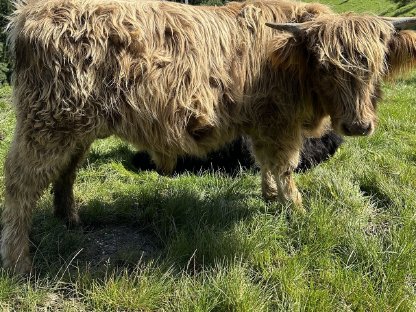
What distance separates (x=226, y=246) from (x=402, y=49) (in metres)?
1.88

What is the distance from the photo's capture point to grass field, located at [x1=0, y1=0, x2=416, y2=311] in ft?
8.76

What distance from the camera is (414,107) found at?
7098 millimetres

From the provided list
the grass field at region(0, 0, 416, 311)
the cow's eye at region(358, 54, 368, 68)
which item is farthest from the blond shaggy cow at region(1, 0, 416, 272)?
the grass field at region(0, 0, 416, 311)

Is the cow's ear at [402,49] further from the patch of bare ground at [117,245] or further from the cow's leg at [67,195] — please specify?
the cow's leg at [67,195]

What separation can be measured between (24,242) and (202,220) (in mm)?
1318

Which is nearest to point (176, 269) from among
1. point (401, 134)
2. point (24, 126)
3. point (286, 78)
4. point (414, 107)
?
point (24, 126)

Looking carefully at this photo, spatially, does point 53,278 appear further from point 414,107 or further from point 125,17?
point 414,107

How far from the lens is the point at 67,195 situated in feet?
12.0

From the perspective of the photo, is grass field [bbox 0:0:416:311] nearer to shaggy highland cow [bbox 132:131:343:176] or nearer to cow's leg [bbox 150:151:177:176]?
shaggy highland cow [bbox 132:131:343:176]

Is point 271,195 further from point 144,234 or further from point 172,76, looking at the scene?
point 172,76

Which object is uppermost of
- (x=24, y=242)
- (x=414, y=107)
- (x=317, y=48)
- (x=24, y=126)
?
(x=317, y=48)

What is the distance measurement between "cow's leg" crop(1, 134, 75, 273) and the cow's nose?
6.22 feet

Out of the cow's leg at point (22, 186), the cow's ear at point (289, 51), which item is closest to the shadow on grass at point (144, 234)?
the cow's leg at point (22, 186)

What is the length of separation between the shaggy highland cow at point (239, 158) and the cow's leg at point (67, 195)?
1.36 metres
